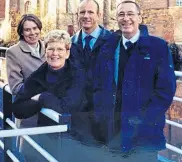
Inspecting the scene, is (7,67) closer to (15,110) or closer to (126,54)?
(15,110)

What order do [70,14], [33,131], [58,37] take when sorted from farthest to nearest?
[70,14] < [58,37] < [33,131]

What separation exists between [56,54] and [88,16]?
12 cm

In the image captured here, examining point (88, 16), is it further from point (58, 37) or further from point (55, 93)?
point (55, 93)

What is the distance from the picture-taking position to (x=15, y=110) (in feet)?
3.31

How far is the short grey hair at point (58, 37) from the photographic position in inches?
34.6

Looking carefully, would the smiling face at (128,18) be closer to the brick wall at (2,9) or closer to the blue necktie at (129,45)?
the blue necktie at (129,45)

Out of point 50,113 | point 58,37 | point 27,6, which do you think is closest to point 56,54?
point 58,37

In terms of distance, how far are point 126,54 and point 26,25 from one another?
26 centimetres

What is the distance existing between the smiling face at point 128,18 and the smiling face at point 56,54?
0.15 metres

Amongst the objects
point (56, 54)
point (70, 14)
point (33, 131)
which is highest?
point (70, 14)

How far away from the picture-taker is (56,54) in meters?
0.89

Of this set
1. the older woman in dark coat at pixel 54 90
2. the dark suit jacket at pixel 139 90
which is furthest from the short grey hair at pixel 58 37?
the dark suit jacket at pixel 139 90

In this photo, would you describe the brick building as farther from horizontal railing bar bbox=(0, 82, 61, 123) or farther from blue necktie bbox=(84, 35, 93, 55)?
horizontal railing bar bbox=(0, 82, 61, 123)

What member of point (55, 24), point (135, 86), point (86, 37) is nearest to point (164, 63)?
point (135, 86)
